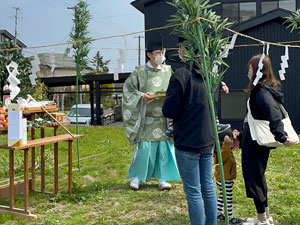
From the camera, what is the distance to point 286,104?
A: 41.0 ft

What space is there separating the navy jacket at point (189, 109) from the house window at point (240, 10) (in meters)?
12.6

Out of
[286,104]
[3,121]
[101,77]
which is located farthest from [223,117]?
[3,121]

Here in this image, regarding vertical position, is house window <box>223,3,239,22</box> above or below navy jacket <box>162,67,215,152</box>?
above

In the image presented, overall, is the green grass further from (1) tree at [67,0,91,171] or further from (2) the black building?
Result: (2) the black building

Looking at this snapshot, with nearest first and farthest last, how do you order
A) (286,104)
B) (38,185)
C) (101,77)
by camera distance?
(38,185) < (286,104) < (101,77)

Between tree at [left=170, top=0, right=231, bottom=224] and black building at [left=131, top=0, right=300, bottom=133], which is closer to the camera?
tree at [left=170, top=0, right=231, bottom=224]

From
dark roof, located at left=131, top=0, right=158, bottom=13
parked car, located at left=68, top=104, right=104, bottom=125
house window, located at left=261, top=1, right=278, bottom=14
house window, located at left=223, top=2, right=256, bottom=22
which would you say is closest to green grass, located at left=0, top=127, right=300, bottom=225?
house window, located at left=223, top=2, right=256, bottom=22

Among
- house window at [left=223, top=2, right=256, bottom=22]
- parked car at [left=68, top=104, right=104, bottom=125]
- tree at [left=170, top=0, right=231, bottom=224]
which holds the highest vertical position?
house window at [left=223, top=2, right=256, bottom=22]

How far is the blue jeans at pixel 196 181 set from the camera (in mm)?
2742

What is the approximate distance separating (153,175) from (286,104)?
921 cm

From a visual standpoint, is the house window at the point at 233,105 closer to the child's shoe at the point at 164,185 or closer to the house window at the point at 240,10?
the house window at the point at 240,10

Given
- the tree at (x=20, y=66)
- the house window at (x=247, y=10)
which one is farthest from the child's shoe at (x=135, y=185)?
the house window at (x=247, y=10)

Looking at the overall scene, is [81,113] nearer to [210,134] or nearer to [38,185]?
[38,185]

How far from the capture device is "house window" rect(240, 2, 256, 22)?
47.5 ft
